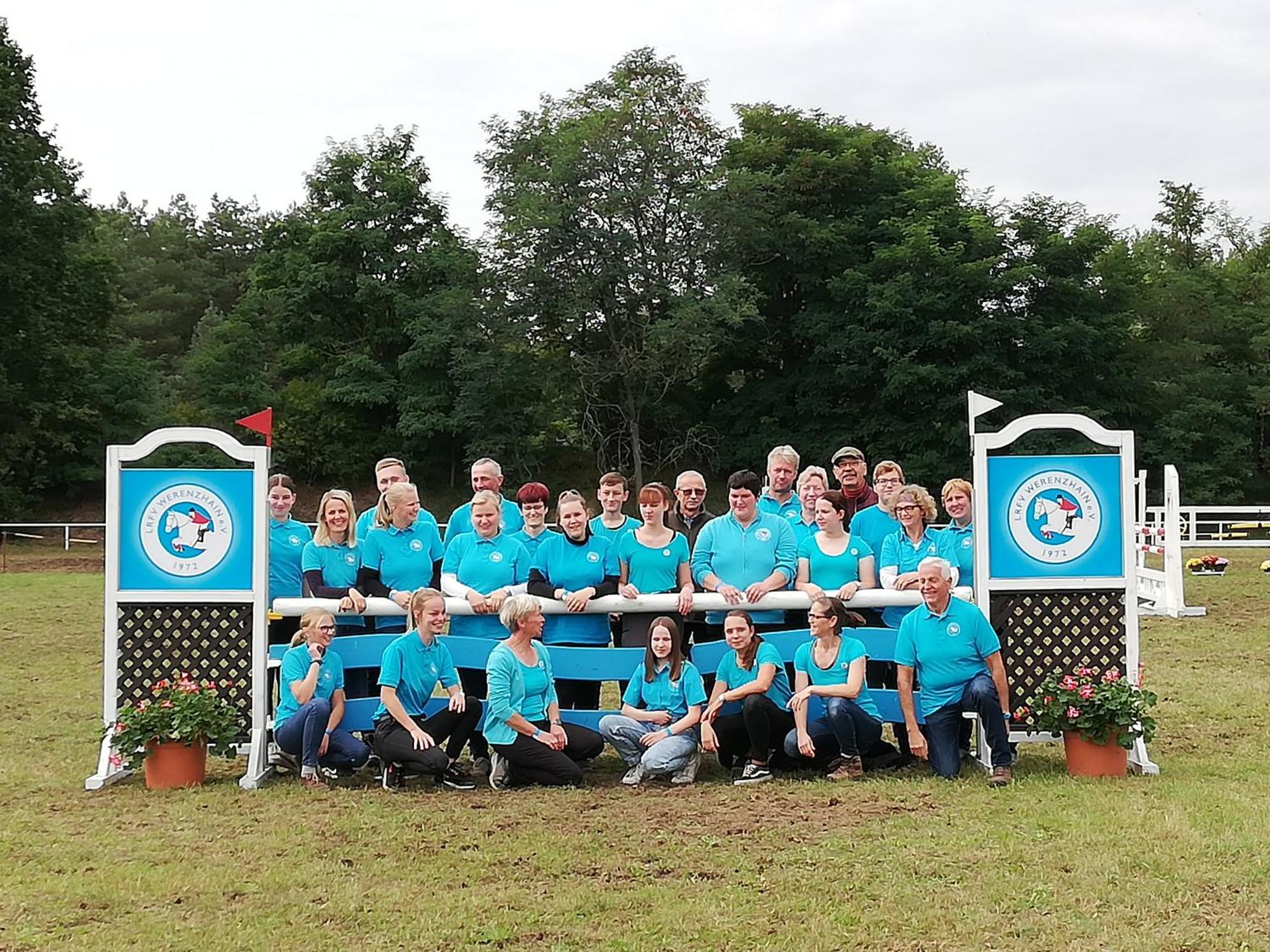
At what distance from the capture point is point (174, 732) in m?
5.87

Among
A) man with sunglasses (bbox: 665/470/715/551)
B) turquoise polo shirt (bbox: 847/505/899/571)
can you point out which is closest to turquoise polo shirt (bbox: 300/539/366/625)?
man with sunglasses (bbox: 665/470/715/551)

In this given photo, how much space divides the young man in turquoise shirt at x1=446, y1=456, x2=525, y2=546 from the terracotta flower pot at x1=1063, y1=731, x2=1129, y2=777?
2899 mm

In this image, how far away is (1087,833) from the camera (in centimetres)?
481

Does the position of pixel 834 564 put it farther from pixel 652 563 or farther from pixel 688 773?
pixel 688 773

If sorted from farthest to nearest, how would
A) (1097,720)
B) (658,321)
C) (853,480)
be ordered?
1. (658,321)
2. (853,480)
3. (1097,720)

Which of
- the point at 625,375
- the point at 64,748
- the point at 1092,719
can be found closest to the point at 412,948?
the point at 1092,719

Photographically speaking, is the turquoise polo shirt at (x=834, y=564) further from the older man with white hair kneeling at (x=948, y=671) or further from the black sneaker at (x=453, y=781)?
the black sneaker at (x=453, y=781)

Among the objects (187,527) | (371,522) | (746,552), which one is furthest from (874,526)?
(187,527)

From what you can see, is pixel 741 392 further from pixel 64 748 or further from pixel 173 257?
pixel 64 748

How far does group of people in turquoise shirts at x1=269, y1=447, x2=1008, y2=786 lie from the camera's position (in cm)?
598

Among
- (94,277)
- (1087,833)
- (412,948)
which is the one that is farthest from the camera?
(94,277)

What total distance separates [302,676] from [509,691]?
101 cm

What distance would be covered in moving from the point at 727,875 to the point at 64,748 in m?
4.33

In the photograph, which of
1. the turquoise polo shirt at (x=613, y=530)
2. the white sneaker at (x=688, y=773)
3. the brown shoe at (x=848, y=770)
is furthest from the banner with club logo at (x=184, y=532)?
the brown shoe at (x=848, y=770)
